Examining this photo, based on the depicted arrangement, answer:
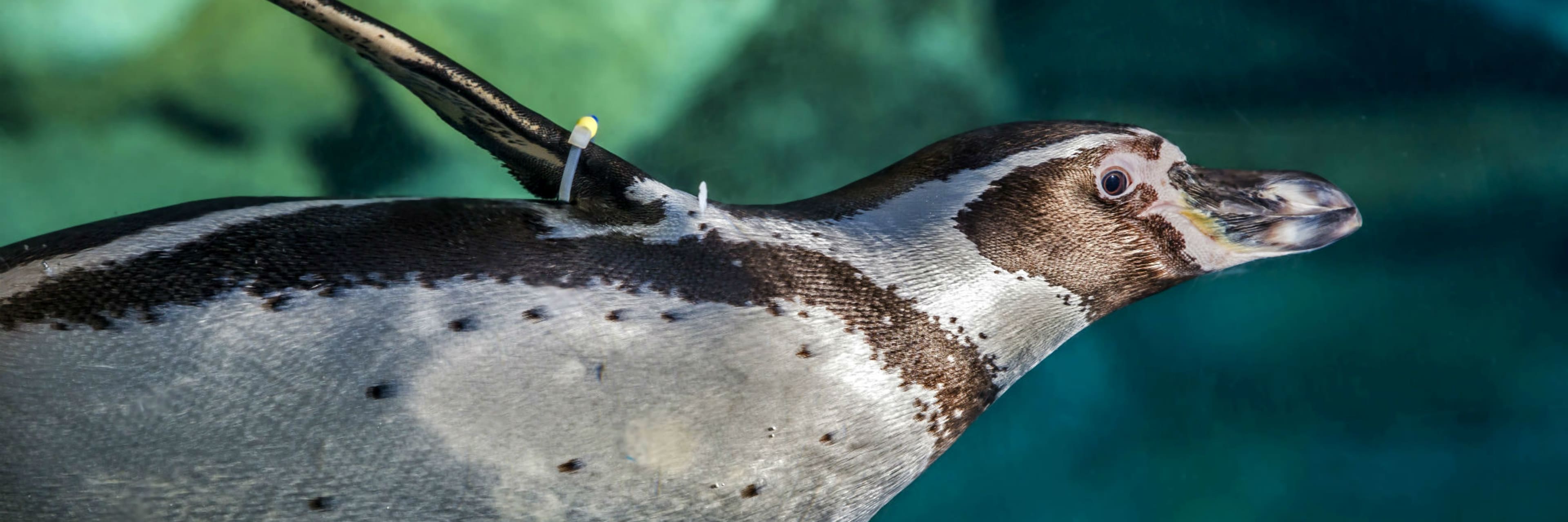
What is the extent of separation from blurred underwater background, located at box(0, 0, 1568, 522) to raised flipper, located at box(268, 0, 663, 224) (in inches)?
28.1

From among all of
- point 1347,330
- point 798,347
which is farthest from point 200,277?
point 1347,330

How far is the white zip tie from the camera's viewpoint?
87cm

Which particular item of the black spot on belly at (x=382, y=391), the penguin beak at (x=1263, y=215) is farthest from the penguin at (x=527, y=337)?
the penguin beak at (x=1263, y=215)

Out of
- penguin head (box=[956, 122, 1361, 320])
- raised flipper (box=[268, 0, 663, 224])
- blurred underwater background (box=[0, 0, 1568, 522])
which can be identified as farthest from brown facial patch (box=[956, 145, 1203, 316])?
blurred underwater background (box=[0, 0, 1568, 522])

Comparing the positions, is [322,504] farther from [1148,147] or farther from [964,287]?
[1148,147]

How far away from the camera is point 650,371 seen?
753 millimetres

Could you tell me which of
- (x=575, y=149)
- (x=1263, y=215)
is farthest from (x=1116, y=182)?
(x=575, y=149)

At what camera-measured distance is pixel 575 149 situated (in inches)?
34.7

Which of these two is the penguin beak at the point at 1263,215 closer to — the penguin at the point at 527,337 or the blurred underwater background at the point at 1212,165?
the penguin at the point at 527,337

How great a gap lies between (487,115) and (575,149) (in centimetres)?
10

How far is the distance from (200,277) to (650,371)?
0.37 meters

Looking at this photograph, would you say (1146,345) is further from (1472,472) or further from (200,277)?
(200,277)

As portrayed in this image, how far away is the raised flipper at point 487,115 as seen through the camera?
33.3 inches

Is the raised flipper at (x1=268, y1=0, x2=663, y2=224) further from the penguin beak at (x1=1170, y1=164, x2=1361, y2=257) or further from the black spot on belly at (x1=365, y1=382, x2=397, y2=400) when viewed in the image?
the penguin beak at (x1=1170, y1=164, x2=1361, y2=257)
